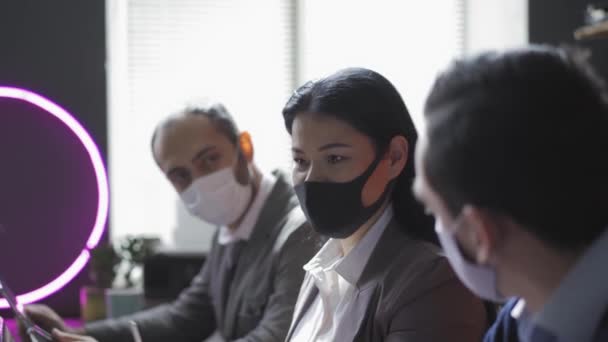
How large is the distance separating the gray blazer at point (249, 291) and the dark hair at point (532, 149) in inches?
36.1

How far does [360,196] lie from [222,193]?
0.95 metres

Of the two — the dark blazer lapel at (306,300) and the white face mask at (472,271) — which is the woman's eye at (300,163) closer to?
the dark blazer lapel at (306,300)

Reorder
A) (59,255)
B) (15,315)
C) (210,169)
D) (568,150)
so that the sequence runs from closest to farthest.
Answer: (568,150)
(15,315)
(210,169)
(59,255)

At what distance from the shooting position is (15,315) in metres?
1.59

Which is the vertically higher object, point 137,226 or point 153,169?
point 153,169

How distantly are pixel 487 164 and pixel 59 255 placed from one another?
2.51m

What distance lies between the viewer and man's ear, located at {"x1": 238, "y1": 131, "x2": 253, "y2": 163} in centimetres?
237

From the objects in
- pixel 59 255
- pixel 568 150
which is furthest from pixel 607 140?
pixel 59 255

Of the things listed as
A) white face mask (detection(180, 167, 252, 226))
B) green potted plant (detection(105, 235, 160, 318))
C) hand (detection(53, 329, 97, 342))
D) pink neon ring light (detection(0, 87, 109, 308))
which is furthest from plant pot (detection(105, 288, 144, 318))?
hand (detection(53, 329, 97, 342))

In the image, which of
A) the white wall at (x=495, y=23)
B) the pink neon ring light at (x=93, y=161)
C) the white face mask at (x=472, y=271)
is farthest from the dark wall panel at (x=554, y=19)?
the white face mask at (x=472, y=271)

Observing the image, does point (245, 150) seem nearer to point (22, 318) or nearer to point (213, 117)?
point (213, 117)

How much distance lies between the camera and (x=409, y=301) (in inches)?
51.3

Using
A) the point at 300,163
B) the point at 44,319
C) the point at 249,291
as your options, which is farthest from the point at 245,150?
the point at 300,163

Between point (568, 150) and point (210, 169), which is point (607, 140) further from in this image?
point (210, 169)
